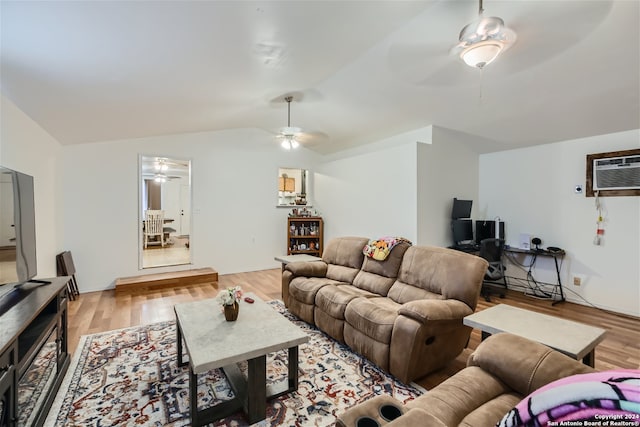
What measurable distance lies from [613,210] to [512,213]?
1191 mm

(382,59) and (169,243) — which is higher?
(382,59)

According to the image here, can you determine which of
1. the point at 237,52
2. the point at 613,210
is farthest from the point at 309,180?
the point at 613,210

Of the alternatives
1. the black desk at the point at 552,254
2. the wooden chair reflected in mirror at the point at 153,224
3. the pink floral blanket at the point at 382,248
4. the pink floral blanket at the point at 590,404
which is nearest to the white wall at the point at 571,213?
the black desk at the point at 552,254

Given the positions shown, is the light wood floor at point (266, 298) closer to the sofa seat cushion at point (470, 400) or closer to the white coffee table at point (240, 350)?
the sofa seat cushion at point (470, 400)

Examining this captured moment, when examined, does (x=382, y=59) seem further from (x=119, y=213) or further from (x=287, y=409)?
(x=119, y=213)

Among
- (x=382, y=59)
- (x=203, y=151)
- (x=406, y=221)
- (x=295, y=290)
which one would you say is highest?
(x=382, y=59)

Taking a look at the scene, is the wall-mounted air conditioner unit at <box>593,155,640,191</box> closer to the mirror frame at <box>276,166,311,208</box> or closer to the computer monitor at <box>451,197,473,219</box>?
the computer monitor at <box>451,197,473,219</box>

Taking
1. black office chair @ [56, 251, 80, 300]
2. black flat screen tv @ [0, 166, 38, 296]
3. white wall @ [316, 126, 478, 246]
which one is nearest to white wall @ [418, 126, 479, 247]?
white wall @ [316, 126, 478, 246]

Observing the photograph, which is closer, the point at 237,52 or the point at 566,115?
the point at 237,52

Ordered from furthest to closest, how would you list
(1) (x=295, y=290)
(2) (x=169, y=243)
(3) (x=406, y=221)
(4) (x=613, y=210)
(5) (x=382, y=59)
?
(2) (x=169, y=243) < (3) (x=406, y=221) < (4) (x=613, y=210) < (1) (x=295, y=290) < (5) (x=382, y=59)

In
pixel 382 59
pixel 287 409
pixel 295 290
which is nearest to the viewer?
pixel 287 409

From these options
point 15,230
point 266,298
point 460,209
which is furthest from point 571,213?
point 15,230

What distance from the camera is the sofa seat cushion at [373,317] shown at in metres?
2.28

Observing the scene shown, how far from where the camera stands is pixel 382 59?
2.96m
